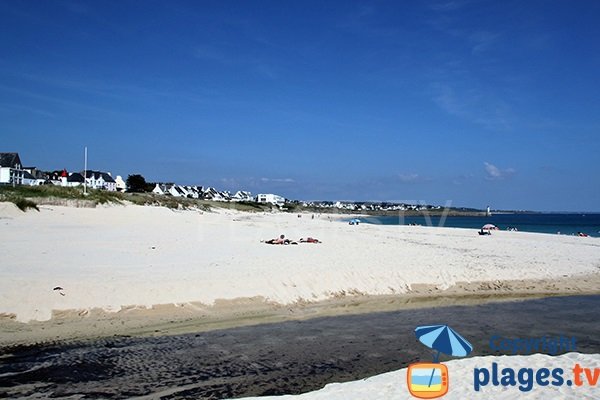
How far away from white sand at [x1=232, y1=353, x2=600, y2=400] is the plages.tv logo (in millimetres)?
119

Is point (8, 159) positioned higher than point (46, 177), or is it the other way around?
point (8, 159)

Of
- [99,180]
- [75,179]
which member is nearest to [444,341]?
[75,179]

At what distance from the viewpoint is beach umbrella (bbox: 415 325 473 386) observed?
614cm

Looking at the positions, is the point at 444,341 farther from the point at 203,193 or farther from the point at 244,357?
the point at 203,193

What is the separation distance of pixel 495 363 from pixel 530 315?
6.36m

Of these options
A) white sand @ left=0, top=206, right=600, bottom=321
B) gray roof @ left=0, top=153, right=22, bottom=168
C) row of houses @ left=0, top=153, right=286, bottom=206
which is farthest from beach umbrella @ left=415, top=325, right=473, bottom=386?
gray roof @ left=0, top=153, right=22, bottom=168

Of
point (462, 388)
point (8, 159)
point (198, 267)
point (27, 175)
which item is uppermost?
point (8, 159)

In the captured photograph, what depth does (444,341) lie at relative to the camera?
642cm

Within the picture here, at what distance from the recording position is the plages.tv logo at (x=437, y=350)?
6.25 m

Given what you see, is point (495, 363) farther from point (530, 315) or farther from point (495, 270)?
point (495, 270)

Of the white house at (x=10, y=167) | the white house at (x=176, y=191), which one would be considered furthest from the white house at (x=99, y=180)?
the white house at (x=176, y=191)

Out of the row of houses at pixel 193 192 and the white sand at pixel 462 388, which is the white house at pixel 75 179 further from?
the white sand at pixel 462 388

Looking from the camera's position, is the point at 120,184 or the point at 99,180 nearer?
the point at 99,180

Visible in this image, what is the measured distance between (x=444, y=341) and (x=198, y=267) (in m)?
10.6
